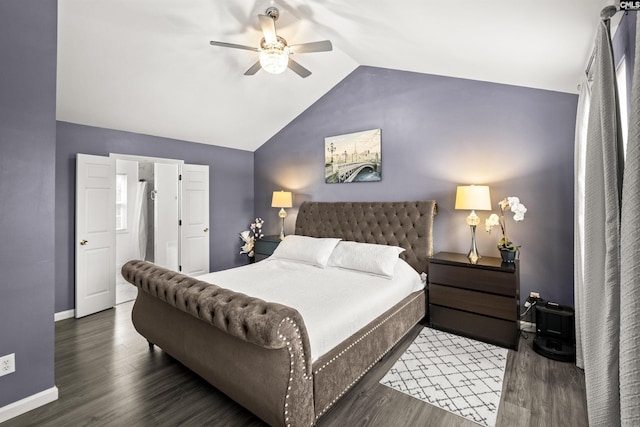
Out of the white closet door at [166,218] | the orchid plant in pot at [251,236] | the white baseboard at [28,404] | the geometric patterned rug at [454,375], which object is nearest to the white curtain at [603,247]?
the geometric patterned rug at [454,375]

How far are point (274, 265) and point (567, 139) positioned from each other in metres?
3.28

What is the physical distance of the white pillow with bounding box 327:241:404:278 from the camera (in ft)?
10.1

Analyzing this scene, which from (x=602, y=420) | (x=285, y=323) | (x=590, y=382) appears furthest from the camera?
(x=285, y=323)

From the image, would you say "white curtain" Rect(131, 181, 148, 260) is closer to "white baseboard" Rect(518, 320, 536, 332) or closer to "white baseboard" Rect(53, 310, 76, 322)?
"white baseboard" Rect(53, 310, 76, 322)

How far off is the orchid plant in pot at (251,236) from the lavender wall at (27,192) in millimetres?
3300

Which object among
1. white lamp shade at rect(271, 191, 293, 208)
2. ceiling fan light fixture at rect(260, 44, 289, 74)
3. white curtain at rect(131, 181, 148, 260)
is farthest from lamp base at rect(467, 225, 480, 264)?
white curtain at rect(131, 181, 148, 260)

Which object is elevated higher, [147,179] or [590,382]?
[147,179]

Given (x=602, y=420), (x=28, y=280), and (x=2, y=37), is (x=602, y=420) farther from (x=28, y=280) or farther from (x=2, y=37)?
(x=2, y=37)

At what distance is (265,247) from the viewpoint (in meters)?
4.76

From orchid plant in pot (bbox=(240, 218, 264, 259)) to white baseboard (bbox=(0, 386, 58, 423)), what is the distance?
3.32 metres

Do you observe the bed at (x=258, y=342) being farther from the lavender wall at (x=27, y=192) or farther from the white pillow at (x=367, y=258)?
the lavender wall at (x=27, y=192)

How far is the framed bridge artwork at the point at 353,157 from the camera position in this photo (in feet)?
13.4

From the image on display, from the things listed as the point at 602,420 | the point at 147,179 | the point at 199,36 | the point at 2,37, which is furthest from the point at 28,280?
the point at 147,179

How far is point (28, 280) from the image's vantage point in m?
1.98
